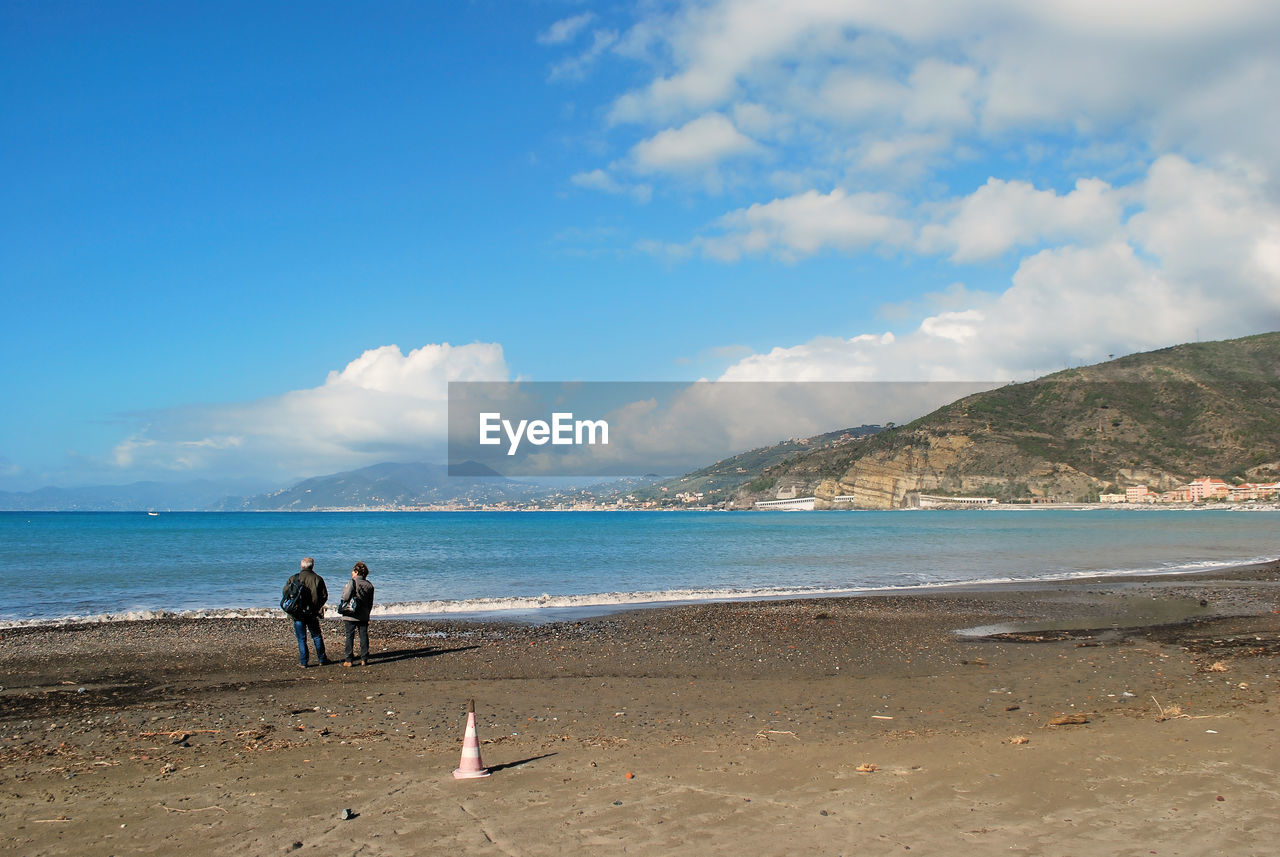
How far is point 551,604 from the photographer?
2366cm

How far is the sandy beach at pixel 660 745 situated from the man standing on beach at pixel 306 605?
47 cm

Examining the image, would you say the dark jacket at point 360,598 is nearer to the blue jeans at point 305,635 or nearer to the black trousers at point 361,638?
the black trousers at point 361,638

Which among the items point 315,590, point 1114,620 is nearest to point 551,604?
point 315,590

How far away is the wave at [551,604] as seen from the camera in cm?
2098

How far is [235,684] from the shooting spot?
38.4ft

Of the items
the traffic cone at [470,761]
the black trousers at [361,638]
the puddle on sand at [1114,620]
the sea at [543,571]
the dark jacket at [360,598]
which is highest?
the dark jacket at [360,598]

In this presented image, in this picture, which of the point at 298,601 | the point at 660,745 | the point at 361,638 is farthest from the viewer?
the point at 361,638

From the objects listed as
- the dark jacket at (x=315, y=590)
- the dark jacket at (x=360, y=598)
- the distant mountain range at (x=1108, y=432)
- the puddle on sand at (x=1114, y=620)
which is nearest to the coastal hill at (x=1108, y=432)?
the distant mountain range at (x=1108, y=432)

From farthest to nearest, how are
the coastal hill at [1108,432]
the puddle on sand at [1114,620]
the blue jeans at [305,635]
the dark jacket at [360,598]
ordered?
the coastal hill at [1108,432] → the puddle on sand at [1114,620] → the dark jacket at [360,598] → the blue jeans at [305,635]

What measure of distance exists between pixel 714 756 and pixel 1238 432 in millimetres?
165074

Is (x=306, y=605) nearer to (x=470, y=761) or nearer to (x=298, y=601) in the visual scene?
(x=298, y=601)

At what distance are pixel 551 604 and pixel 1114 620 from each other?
14609 mm

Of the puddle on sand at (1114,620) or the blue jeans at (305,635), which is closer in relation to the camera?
the blue jeans at (305,635)

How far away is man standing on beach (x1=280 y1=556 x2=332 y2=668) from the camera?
13.2 meters
